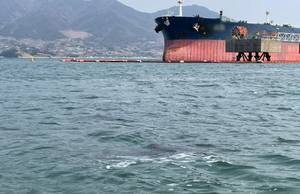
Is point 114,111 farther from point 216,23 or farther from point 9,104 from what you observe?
point 216,23

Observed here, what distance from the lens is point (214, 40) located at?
10275 cm

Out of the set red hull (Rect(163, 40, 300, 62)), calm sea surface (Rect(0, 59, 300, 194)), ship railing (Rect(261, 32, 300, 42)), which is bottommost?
calm sea surface (Rect(0, 59, 300, 194))

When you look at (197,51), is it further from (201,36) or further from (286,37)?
(286,37)

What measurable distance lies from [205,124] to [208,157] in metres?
6.25

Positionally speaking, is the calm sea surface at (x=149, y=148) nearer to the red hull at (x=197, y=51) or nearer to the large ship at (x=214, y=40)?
the red hull at (x=197, y=51)

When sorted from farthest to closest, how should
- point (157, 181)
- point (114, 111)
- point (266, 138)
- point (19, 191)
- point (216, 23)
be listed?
point (216, 23) < point (114, 111) < point (266, 138) < point (157, 181) < point (19, 191)

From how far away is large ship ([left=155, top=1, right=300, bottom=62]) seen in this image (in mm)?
101688

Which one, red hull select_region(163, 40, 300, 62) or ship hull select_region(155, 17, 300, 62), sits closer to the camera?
ship hull select_region(155, 17, 300, 62)

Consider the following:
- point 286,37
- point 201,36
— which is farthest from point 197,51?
point 286,37

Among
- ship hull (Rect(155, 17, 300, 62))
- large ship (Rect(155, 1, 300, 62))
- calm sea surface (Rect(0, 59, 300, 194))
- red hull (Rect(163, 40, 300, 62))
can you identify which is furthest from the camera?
red hull (Rect(163, 40, 300, 62))

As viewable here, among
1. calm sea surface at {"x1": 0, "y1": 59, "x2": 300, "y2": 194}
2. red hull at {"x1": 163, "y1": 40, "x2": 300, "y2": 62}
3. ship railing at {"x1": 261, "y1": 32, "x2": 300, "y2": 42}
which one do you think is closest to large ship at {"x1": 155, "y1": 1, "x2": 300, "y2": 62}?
red hull at {"x1": 163, "y1": 40, "x2": 300, "y2": 62}

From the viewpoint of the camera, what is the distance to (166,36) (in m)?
107

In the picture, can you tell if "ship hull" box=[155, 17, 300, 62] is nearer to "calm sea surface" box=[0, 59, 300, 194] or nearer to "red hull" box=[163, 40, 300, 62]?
"red hull" box=[163, 40, 300, 62]

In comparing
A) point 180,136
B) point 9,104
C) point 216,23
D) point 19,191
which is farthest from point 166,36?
point 19,191
